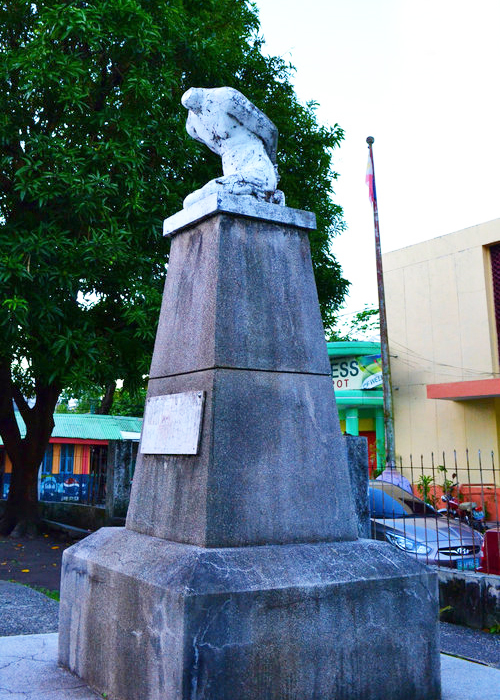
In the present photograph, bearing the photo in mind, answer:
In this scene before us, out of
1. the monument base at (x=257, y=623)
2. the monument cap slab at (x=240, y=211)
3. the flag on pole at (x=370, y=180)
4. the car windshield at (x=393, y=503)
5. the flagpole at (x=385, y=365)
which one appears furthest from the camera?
the flag on pole at (x=370, y=180)

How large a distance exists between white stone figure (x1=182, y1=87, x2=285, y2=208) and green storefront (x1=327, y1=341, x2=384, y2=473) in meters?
17.5

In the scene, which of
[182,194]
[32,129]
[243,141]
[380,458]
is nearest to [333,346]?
[380,458]

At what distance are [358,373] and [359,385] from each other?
0.40 m

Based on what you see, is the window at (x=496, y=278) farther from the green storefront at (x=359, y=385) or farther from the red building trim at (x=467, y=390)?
the green storefront at (x=359, y=385)

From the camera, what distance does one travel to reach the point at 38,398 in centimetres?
1365

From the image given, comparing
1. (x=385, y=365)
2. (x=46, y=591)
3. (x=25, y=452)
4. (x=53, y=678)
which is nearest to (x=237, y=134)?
(x=53, y=678)

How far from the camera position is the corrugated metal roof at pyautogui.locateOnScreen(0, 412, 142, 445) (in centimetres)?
2789

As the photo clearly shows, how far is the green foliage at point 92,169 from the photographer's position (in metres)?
9.27

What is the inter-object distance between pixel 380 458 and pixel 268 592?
18982 millimetres

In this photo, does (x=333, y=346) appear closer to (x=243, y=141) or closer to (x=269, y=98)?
(x=269, y=98)

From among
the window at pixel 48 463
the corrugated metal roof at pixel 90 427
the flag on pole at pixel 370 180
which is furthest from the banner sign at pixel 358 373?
the window at pixel 48 463

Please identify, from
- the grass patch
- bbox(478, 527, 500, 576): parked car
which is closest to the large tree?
the grass patch

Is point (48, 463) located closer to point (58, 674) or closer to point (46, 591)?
point (46, 591)

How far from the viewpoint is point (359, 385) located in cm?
2217
